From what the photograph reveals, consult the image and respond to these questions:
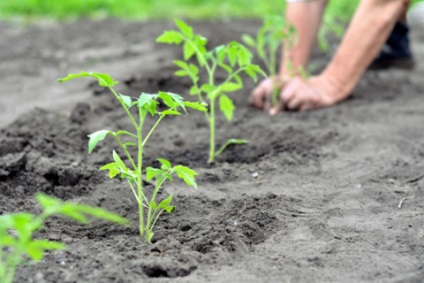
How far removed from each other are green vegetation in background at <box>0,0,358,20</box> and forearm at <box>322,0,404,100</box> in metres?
3.10

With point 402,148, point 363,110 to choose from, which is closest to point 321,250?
point 402,148

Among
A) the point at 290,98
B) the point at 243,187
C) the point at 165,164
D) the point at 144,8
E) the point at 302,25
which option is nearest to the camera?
the point at 165,164

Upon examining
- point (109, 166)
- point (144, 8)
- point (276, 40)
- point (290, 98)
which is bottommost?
point (144, 8)

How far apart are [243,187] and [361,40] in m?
1.59

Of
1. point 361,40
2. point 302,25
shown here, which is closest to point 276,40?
point 302,25

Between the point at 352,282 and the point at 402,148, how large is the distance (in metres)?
1.36

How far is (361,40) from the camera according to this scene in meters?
3.80

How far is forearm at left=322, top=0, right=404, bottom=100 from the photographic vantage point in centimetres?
370

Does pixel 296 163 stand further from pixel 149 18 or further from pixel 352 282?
pixel 149 18

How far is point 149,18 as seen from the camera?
22.5ft

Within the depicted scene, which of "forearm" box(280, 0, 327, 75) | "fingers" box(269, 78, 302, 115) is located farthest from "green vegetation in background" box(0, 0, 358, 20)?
"fingers" box(269, 78, 302, 115)

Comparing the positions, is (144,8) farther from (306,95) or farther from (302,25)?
(306,95)

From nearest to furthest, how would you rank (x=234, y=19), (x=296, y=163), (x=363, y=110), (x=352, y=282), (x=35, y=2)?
(x=352, y=282) → (x=296, y=163) → (x=363, y=110) → (x=234, y=19) → (x=35, y=2)

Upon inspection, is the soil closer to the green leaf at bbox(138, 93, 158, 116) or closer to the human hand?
the human hand
